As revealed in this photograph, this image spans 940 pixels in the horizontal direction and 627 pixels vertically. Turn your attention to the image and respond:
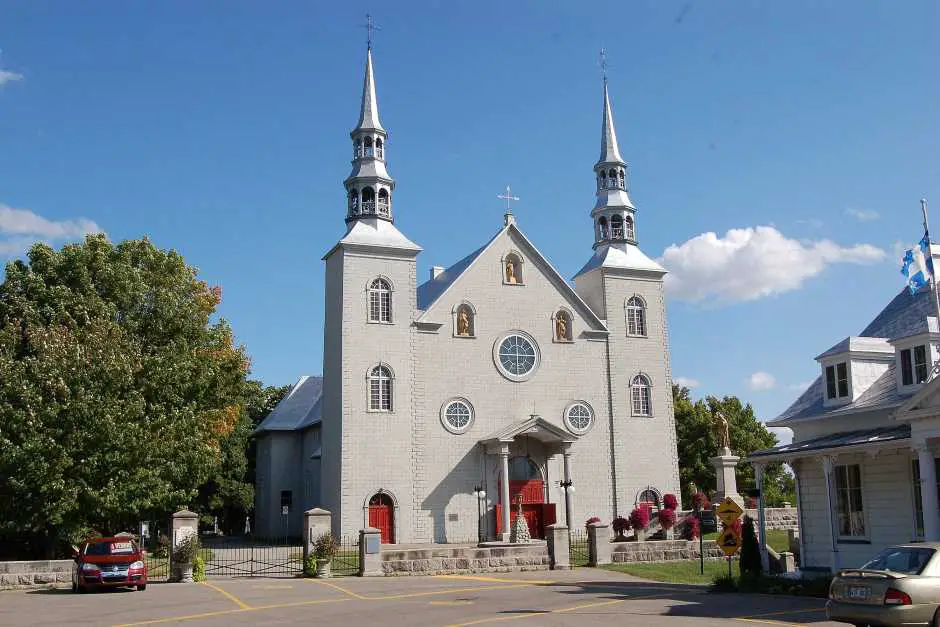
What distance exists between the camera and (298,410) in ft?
177

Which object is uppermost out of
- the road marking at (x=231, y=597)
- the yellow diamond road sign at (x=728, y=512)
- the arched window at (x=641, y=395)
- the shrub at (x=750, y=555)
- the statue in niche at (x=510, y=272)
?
the statue in niche at (x=510, y=272)

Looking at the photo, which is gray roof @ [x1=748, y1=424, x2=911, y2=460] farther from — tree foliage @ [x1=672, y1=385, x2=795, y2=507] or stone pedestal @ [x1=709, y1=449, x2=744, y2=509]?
tree foliage @ [x1=672, y1=385, x2=795, y2=507]

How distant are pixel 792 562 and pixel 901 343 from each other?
852 centimetres

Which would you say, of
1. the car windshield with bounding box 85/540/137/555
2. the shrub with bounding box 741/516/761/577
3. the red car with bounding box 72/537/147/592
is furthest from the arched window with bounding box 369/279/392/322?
the shrub with bounding box 741/516/761/577

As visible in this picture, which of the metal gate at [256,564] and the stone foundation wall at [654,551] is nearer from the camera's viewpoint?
the metal gate at [256,564]

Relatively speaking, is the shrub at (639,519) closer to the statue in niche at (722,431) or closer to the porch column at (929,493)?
the statue in niche at (722,431)

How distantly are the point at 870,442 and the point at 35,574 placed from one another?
22575 millimetres

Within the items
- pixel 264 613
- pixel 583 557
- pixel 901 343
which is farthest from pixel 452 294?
pixel 264 613

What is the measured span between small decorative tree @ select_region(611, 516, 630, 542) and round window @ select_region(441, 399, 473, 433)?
7756 millimetres

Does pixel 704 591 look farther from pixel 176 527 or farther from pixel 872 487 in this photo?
pixel 176 527

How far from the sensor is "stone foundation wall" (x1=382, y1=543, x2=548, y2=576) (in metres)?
29.2

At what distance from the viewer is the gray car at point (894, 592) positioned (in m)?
13.8

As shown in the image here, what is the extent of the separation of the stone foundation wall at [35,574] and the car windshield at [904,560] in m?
21.2

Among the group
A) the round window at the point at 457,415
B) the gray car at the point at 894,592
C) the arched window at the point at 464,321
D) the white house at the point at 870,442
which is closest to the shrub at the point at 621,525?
the round window at the point at 457,415
